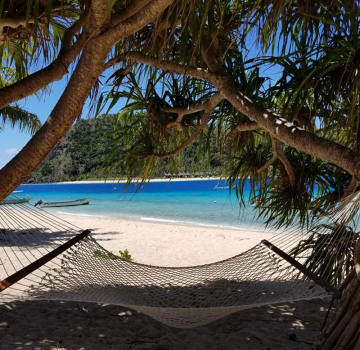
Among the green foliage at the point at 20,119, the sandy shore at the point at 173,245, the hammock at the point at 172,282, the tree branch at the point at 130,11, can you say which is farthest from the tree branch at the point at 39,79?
the green foliage at the point at 20,119

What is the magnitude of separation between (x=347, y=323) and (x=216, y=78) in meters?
1.33

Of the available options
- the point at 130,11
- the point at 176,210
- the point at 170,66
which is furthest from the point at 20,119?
the point at 176,210

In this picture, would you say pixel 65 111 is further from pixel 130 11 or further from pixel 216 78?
pixel 216 78

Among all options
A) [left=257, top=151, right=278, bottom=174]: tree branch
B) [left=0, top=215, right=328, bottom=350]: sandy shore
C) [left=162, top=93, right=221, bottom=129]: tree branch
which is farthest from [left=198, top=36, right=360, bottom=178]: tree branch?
[left=0, top=215, right=328, bottom=350]: sandy shore

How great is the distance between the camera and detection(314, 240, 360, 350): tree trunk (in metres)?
1.28

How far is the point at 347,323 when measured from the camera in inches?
52.4

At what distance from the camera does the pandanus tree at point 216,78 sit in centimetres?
141

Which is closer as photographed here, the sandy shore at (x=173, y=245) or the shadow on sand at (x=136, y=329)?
the shadow on sand at (x=136, y=329)

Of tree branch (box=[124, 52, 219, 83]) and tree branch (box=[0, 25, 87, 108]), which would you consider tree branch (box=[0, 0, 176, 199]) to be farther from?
tree branch (box=[124, 52, 219, 83])

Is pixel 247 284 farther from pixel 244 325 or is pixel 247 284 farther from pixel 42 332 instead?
pixel 42 332

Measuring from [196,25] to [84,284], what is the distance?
1.42m

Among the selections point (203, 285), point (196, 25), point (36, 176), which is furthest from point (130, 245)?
point (36, 176)

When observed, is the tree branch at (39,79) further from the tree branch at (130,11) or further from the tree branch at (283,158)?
the tree branch at (283,158)

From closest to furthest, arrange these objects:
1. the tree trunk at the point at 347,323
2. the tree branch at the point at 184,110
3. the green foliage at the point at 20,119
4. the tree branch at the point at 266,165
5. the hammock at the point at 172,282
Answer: the tree trunk at the point at 347,323 → the hammock at the point at 172,282 → the tree branch at the point at 184,110 → the tree branch at the point at 266,165 → the green foliage at the point at 20,119
